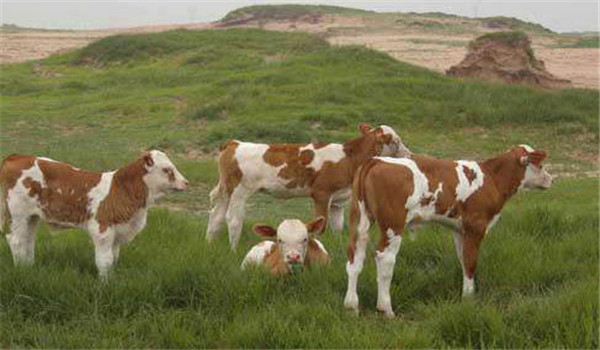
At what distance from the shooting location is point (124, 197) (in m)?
6.76

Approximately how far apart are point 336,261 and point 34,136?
531 inches

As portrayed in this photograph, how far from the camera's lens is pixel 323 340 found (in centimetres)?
523

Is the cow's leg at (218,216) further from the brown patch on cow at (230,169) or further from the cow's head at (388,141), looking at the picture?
the cow's head at (388,141)

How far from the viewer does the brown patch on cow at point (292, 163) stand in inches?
346

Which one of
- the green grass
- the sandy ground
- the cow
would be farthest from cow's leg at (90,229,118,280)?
the sandy ground

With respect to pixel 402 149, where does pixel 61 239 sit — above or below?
below

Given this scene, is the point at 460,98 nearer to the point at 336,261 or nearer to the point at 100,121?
the point at 100,121

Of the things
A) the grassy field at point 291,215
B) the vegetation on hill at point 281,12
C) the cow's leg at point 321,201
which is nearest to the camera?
the grassy field at point 291,215

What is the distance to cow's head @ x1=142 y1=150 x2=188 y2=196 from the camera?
6961 millimetres

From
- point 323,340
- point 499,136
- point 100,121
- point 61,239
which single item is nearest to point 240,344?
point 323,340

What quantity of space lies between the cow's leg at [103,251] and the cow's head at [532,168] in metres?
3.77

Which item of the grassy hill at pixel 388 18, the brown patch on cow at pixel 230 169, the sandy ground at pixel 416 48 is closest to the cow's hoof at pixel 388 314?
the brown patch on cow at pixel 230 169

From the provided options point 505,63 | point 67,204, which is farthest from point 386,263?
point 505,63

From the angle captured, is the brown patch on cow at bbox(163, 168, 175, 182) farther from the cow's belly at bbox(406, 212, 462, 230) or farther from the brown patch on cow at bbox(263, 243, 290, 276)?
the cow's belly at bbox(406, 212, 462, 230)
